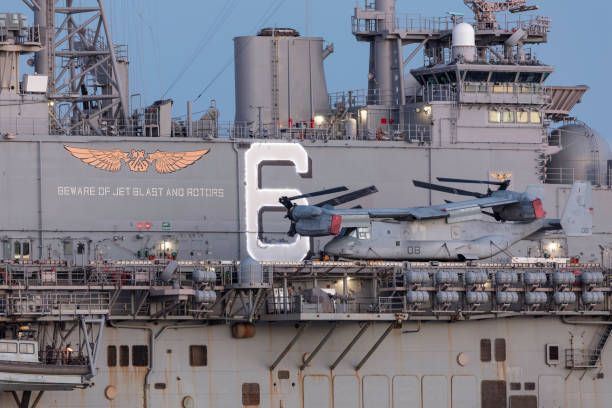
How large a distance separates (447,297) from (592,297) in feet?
A: 21.1

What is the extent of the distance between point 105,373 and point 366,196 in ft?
49.4

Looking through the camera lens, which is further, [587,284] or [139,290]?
[587,284]

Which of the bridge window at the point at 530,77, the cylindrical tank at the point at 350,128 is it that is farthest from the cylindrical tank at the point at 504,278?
the bridge window at the point at 530,77

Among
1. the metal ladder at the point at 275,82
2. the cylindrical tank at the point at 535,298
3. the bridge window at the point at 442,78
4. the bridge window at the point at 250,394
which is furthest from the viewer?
the metal ladder at the point at 275,82

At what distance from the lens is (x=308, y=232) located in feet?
170

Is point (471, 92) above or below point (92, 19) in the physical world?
below

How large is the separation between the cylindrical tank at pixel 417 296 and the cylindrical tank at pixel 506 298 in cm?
304

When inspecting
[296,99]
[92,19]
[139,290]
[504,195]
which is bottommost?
[139,290]

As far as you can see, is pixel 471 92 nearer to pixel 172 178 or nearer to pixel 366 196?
pixel 366 196

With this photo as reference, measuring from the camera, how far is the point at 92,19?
60.8 meters

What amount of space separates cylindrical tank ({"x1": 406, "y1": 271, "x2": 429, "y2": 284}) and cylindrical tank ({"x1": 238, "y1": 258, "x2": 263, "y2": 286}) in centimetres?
579

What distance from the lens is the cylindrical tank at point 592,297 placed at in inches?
2045

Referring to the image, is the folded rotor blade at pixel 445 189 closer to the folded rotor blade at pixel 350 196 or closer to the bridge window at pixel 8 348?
the folded rotor blade at pixel 350 196

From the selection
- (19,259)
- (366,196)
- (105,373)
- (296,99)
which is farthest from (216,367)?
(296,99)
